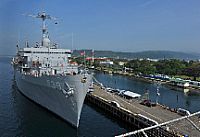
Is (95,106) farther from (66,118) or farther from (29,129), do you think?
(29,129)

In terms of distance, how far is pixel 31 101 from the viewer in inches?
1337

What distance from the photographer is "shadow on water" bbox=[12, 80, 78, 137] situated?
73.4ft

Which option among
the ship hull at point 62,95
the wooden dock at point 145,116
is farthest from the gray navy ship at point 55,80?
the wooden dock at point 145,116

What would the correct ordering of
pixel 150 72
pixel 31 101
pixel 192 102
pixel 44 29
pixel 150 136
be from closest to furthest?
pixel 150 136
pixel 31 101
pixel 44 29
pixel 192 102
pixel 150 72

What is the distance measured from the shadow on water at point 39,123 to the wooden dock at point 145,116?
23.2 ft

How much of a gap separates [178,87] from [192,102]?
1621 centimetres

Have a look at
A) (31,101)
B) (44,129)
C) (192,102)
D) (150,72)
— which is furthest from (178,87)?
(44,129)

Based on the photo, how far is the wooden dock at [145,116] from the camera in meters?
20.7

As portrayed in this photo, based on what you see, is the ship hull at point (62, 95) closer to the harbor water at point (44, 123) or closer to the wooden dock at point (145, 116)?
the harbor water at point (44, 123)

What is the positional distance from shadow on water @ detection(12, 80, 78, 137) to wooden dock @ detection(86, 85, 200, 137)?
7.08 metres

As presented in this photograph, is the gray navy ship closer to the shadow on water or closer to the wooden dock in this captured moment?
the shadow on water

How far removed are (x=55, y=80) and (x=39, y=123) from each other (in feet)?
17.8

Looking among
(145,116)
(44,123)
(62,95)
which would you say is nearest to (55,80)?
(62,95)

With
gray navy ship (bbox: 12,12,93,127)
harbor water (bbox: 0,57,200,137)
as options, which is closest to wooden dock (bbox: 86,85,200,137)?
harbor water (bbox: 0,57,200,137)
